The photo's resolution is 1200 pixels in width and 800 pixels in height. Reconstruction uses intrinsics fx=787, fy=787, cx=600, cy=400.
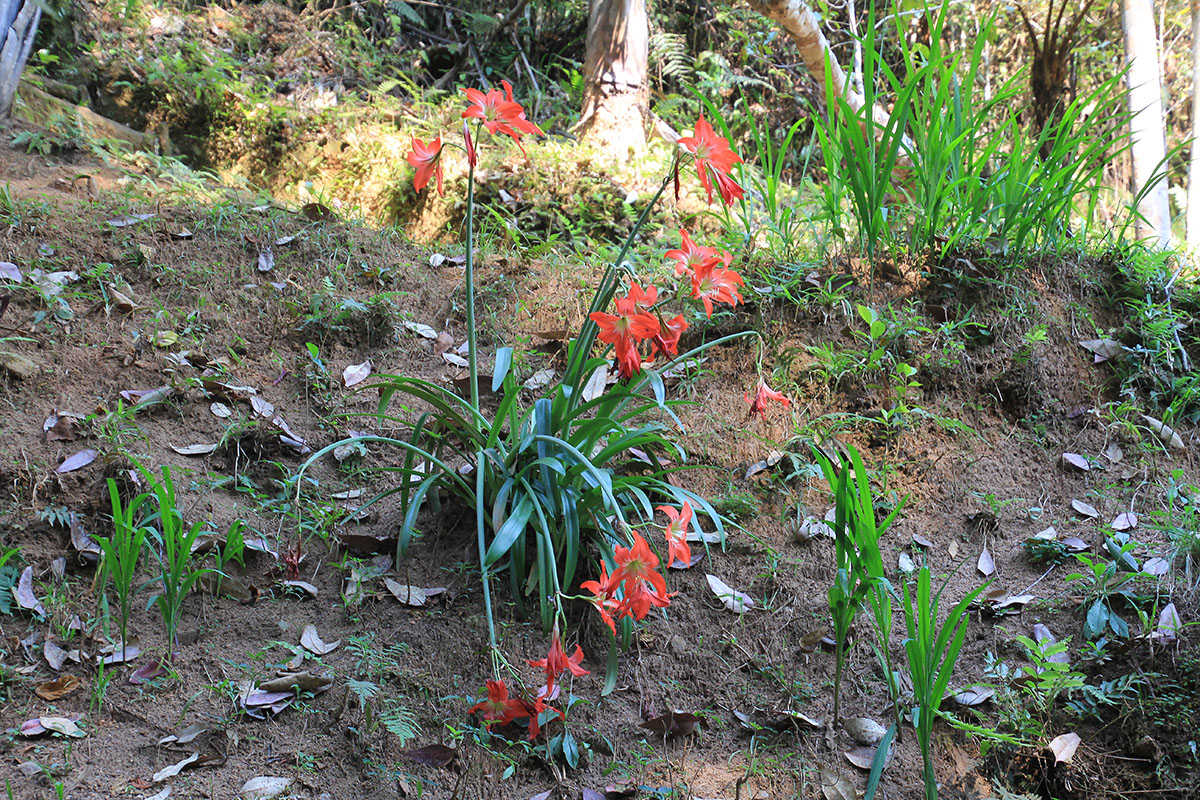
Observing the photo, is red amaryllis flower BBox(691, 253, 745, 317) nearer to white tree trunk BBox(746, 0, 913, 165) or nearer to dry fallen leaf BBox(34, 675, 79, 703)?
dry fallen leaf BBox(34, 675, 79, 703)

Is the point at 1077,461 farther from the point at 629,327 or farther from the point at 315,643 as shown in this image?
the point at 315,643

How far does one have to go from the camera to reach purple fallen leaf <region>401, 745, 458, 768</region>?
5.20 feet

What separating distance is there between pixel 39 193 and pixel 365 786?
282 cm

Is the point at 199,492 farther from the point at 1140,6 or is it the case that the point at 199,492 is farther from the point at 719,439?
the point at 1140,6

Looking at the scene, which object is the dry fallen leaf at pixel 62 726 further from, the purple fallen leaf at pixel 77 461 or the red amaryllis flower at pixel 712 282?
the red amaryllis flower at pixel 712 282

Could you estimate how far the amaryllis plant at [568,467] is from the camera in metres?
1.60

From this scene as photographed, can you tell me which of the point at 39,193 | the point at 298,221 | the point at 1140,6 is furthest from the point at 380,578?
the point at 1140,6

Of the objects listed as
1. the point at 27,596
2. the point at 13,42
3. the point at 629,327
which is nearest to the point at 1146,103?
the point at 629,327

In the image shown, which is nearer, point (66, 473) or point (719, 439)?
point (66, 473)

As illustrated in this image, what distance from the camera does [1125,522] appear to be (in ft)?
7.40

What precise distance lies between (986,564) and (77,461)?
2478 millimetres

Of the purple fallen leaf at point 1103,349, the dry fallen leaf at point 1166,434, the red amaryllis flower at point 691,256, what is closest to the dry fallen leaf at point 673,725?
the red amaryllis flower at point 691,256

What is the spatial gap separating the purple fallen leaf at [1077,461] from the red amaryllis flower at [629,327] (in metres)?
1.67

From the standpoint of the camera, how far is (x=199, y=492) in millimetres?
2115
